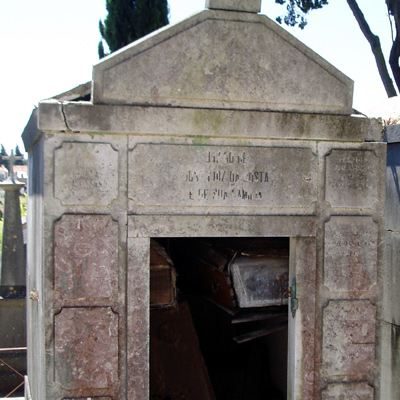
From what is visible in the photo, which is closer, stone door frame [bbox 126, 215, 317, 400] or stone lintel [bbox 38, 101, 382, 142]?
stone lintel [bbox 38, 101, 382, 142]

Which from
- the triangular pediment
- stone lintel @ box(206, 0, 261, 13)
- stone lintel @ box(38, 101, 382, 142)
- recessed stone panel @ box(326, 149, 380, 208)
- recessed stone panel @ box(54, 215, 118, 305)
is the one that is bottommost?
recessed stone panel @ box(54, 215, 118, 305)

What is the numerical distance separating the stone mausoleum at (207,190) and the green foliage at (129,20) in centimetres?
798

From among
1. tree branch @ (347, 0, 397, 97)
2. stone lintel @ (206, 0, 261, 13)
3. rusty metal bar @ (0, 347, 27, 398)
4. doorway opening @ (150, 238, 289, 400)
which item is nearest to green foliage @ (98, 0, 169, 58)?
tree branch @ (347, 0, 397, 97)

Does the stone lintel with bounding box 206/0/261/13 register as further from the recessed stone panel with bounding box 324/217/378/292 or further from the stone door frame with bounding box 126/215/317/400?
the recessed stone panel with bounding box 324/217/378/292

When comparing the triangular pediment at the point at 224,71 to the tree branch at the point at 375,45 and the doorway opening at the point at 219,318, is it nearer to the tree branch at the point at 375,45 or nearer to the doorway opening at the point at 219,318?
the doorway opening at the point at 219,318

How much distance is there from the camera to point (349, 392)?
11.2 feet

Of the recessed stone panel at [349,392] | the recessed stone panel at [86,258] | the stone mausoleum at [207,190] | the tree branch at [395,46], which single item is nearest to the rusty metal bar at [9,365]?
→ the stone mausoleum at [207,190]

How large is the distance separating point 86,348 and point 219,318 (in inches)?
75.9

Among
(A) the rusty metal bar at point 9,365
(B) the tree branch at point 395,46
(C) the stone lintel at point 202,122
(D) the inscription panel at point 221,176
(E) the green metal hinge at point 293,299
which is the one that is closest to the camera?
(C) the stone lintel at point 202,122

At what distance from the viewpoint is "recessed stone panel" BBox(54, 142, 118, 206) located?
300 cm

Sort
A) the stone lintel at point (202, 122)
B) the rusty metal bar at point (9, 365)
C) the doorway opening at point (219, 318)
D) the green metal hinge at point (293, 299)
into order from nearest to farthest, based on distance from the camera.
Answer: the stone lintel at point (202, 122) < the green metal hinge at point (293, 299) < the doorway opening at point (219, 318) < the rusty metal bar at point (9, 365)

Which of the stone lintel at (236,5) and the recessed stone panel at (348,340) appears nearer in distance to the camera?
the stone lintel at (236,5)

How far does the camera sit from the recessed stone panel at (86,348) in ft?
10.0

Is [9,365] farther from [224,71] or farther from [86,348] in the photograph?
[224,71]
